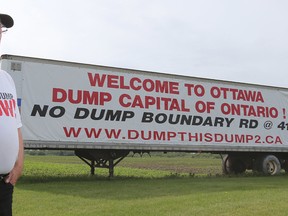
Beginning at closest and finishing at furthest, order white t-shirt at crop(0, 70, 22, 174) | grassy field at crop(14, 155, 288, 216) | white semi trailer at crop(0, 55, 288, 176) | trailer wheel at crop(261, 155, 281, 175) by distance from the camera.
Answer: white t-shirt at crop(0, 70, 22, 174), grassy field at crop(14, 155, 288, 216), white semi trailer at crop(0, 55, 288, 176), trailer wheel at crop(261, 155, 281, 175)

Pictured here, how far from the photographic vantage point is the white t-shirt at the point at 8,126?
9.57 feet

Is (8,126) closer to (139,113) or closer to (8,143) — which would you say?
(8,143)

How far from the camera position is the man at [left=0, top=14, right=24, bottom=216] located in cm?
293

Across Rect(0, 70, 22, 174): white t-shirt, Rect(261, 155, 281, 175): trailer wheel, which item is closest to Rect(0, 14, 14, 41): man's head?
Rect(0, 70, 22, 174): white t-shirt

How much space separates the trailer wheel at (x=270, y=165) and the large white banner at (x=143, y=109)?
602 mm

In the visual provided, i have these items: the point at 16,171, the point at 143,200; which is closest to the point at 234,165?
the point at 143,200

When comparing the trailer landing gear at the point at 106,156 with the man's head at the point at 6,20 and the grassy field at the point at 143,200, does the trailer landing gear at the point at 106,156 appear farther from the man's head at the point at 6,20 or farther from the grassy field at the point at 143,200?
the man's head at the point at 6,20

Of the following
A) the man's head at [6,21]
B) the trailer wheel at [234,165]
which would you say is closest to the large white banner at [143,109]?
the trailer wheel at [234,165]

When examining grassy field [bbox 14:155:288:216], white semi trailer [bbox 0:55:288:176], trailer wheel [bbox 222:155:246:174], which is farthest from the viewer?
trailer wheel [bbox 222:155:246:174]

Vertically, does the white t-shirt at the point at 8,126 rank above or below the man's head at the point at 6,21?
below

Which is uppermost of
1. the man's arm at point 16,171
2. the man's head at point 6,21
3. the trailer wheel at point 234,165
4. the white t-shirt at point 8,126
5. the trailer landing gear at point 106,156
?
the man's head at point 6,21

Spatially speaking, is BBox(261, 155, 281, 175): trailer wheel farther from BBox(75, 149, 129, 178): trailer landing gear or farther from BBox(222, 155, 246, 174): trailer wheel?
BBox(75, 149, 129, 178): trailer landing gear

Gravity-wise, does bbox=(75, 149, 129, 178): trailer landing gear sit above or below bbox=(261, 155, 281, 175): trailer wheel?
above

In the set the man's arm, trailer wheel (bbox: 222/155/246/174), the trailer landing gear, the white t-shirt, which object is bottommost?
trailer wheel (bbox: 222/155/246/174)
